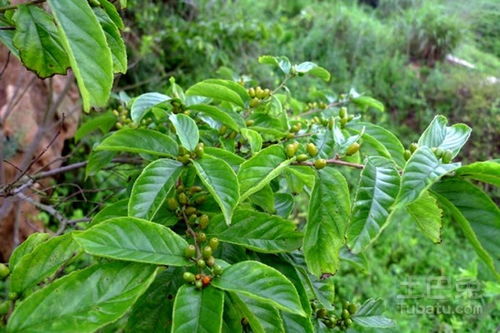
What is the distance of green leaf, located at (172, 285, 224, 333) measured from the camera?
1.49 feet

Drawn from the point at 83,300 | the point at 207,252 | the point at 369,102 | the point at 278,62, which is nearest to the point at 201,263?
the point at 207,252

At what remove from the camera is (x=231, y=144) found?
2.61 ft

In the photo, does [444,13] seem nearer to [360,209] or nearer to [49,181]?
[49,181]

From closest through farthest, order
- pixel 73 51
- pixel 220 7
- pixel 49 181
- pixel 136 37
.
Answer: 1. pixel 73 51
2. pixel 49 181
3. pixel 136 37
4. pixel 220 7

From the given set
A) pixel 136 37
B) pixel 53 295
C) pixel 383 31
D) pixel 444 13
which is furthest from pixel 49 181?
pixel 444 13

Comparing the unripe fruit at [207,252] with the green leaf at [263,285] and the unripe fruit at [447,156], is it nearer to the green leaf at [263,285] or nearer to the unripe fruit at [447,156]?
the green leaf at [263,285]

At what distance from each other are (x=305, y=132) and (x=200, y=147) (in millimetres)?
285

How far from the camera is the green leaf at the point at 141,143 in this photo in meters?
0.65

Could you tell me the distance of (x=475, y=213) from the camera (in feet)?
1.65

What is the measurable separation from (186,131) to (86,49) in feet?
0.76

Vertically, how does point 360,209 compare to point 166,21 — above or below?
above

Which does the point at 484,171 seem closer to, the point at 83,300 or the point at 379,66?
the point at 83,300

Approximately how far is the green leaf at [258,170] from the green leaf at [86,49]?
0.20 m

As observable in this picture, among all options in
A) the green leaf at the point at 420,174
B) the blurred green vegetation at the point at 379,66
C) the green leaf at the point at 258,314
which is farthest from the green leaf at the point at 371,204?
the blurred green vegetation at the point at 379,66
